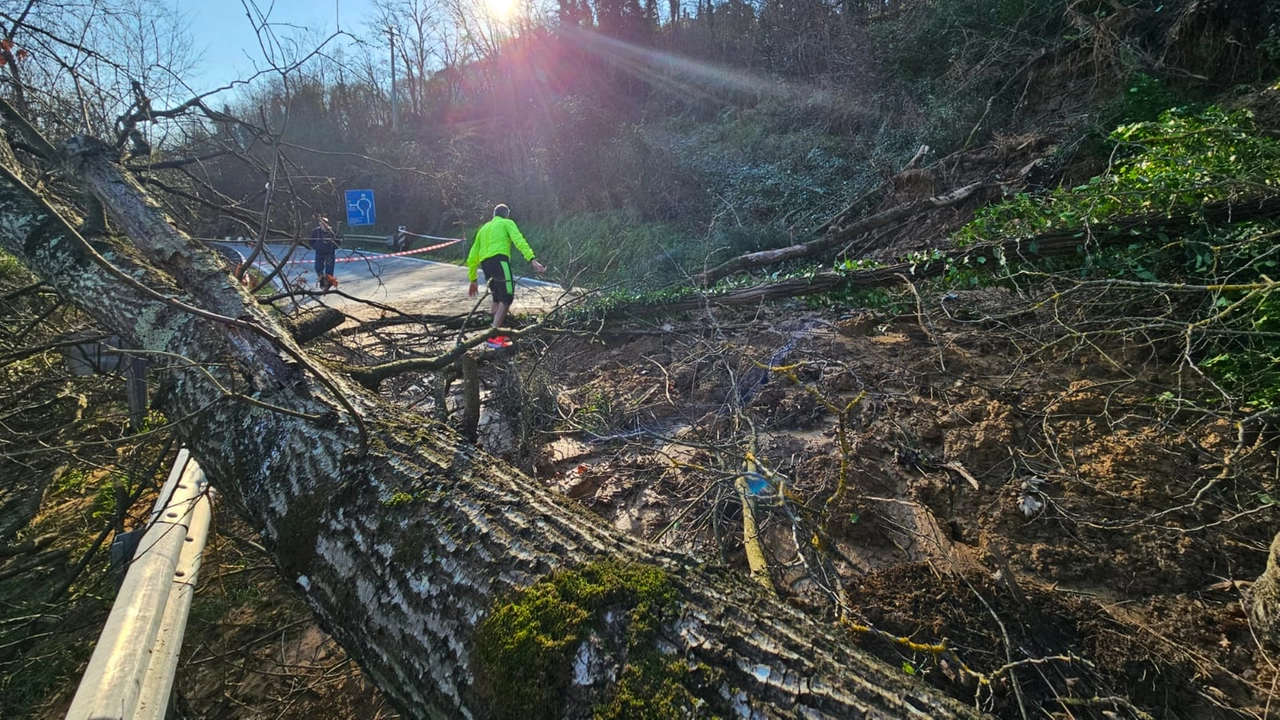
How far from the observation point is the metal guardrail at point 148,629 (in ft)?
4.23

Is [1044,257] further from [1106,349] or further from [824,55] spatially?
[824,55]

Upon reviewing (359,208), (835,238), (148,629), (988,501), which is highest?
(359,208)

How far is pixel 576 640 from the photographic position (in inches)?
43.4

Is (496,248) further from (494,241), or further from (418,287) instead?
(418,287)

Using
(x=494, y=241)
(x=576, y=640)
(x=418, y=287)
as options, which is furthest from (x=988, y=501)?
(x=418, y=287)

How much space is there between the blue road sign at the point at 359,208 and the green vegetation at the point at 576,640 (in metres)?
12.2

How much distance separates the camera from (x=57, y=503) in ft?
13.1

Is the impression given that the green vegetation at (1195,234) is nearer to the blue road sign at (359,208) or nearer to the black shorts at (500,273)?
the black shorts at (500,273)

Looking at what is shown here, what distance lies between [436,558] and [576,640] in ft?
1.52

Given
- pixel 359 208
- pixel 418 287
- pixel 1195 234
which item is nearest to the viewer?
pixel 1195 234

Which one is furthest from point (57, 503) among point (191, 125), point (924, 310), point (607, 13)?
point (607, 13)

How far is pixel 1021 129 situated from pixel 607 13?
47.5 feet

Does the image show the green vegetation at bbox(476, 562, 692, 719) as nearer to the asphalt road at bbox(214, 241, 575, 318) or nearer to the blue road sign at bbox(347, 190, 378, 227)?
the asphalt road at bbox(214, 241, 575, 318)

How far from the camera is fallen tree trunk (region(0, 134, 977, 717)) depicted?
106cm
